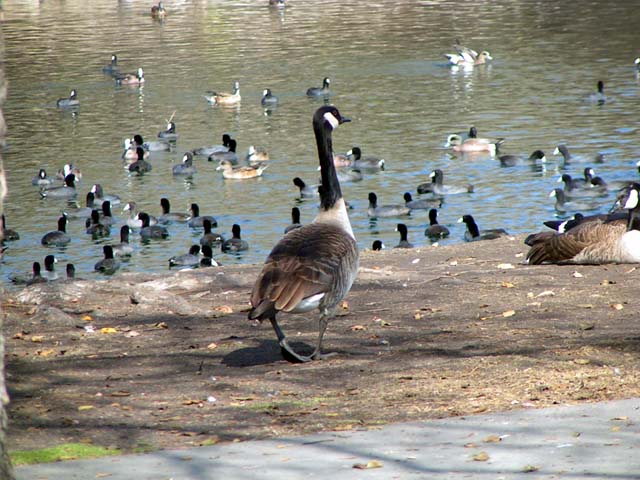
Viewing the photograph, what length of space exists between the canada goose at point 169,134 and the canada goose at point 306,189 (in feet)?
24.8

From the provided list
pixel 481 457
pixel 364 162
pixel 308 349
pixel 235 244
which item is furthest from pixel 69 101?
pixel 481 457

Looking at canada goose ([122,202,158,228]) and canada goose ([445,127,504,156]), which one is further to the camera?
canada goose ([445,127,504,156])

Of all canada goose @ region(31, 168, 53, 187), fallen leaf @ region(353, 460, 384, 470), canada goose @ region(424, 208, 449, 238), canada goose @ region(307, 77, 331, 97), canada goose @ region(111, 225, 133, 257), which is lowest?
canada goose @ region(111, 225, 133, 257)

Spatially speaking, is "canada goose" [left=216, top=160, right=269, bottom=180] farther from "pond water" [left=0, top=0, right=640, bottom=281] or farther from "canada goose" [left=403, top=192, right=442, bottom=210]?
"canada goose" [left=403, top=192, right=442, bottom=210]

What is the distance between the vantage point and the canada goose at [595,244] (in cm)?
1202

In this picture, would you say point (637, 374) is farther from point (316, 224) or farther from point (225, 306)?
point (225, 306)

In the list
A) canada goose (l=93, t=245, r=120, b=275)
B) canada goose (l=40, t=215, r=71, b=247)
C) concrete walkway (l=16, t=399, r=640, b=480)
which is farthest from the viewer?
canada goose (l=40, t=215, r=71, b=247)

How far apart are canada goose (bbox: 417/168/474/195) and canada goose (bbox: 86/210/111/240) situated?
255 inches

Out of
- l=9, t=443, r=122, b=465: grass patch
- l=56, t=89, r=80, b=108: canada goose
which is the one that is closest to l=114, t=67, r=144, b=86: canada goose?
l=56, t=89, r=80, b=108: canada goose

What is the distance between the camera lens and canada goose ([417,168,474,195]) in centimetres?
2383

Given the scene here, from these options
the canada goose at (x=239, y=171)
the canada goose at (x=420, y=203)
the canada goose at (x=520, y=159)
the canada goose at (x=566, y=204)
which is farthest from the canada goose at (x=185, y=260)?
the canada goose at (x=520, y=159)

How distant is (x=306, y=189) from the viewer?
79.7 ft

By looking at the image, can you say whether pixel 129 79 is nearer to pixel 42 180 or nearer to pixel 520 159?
pixel 42 180

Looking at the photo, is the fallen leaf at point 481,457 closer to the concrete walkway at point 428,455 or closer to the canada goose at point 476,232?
the concrete walkway at point 428,455
